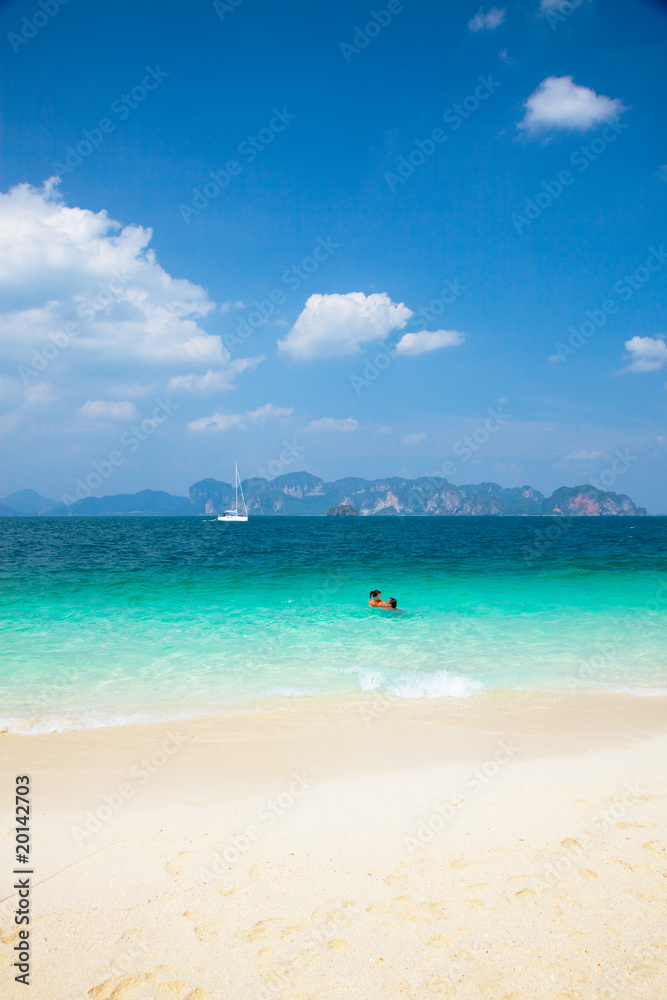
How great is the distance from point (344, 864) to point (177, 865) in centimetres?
163

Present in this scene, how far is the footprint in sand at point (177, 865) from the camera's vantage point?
4.60 metres

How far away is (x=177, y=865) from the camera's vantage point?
4.69 m

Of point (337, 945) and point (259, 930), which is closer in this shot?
point (337, 945)

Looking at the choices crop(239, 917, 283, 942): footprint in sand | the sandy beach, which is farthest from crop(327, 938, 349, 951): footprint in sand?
crop(239, 917, 283, 942): footprint in sand

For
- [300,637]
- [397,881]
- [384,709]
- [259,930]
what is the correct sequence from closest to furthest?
1. [259,930]
2. [397,881]
3. [384,709]
4. [300,637]

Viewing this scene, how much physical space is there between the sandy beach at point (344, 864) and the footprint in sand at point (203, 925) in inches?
0.7

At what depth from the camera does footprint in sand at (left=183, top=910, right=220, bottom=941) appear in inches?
152

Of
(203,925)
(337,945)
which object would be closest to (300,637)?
(203,925)

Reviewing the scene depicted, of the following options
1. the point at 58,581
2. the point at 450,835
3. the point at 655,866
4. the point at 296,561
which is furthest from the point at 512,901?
the point at 296,561

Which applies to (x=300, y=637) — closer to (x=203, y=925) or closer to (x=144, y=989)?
(x=203, y=925)

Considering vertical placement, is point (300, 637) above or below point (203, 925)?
below

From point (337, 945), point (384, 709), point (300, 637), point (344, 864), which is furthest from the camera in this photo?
point (300, 637)

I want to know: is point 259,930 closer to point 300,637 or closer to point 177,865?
point 177,865

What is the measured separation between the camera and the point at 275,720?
8.64 m
